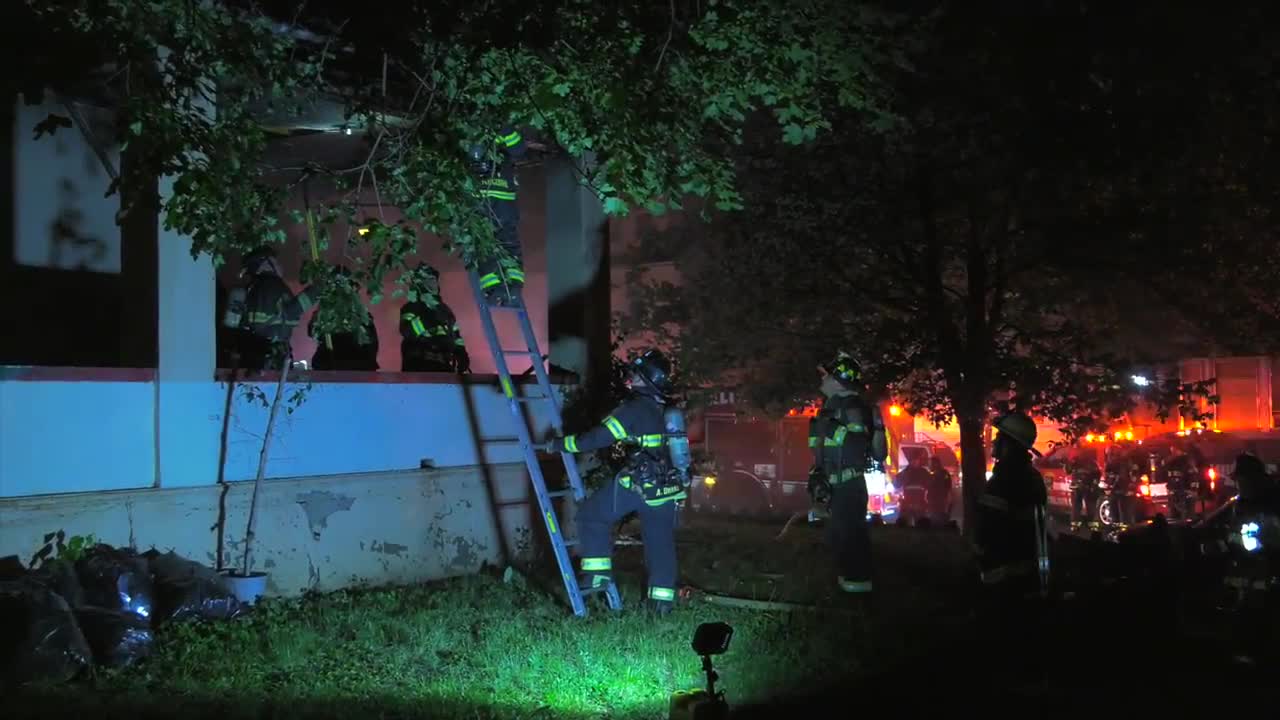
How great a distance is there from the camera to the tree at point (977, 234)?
9.87 meters

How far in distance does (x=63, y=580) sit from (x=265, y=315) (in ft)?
8.17

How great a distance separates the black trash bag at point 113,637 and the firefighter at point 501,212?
3213 mm

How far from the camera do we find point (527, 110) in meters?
6.87

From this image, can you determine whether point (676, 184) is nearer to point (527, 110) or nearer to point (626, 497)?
point (527, 110)

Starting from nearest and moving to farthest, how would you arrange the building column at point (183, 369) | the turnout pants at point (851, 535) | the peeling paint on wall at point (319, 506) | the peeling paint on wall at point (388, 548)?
the building column at point (183, 369) → the peeling paint on wall at point (319, 506) → the peeling paint on wall at point (388, 548) → the turnout pants at point (851, 535)

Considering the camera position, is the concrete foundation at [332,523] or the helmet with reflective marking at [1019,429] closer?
the helmet with reflective marking at [1019,429]

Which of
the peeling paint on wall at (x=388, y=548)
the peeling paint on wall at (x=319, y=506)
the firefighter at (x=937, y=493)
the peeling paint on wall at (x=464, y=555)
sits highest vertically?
the peeling paint on wall at (x=319, y=506)

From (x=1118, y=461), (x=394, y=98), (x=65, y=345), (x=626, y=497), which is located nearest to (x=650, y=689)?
(x=626, y=497)

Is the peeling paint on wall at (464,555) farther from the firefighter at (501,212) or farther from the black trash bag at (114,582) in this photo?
the black trash bag at (114,582)

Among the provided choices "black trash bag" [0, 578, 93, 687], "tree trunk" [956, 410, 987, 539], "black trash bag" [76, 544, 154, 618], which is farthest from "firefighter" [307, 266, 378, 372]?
"tree trunk" [956, 410, 987, 539]

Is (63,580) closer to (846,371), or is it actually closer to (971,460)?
(846,371)

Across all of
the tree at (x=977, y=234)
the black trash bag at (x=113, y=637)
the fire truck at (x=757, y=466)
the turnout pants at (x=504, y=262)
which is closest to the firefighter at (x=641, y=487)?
the turnout pants at (x=504, y=262)

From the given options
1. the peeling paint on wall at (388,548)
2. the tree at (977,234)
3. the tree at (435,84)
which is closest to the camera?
the tree at (435,84)

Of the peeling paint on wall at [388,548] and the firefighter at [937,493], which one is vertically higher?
the peeling paint on wall at [388,548]
